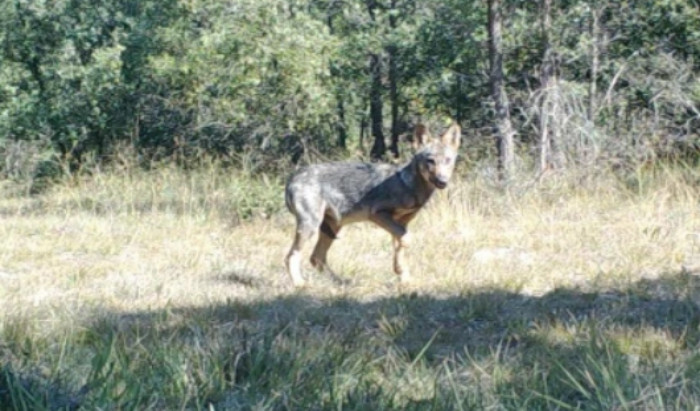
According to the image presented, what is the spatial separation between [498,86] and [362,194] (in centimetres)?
589

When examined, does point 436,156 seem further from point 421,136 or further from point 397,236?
point 397,236

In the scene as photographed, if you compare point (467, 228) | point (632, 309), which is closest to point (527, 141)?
point (467, 228)

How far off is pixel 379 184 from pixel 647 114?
6.90m

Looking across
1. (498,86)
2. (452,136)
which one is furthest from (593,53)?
(452,136)

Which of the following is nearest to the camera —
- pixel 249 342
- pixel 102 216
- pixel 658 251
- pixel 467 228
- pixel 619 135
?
pixel 249 342

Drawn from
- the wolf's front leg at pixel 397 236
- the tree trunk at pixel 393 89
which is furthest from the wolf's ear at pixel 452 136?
the tree trunk at pixel 393 89

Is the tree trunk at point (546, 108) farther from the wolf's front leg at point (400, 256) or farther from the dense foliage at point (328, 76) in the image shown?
the wolf's front leg at point (400, 256)

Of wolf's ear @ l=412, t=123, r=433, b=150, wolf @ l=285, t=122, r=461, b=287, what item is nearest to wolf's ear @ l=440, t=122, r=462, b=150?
wolf @ l=285, t=122, r=461, b=287

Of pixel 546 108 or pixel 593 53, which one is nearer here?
pixel 546 108

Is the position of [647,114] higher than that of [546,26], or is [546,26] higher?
[546,26]

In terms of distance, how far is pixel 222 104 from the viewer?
1719 cm

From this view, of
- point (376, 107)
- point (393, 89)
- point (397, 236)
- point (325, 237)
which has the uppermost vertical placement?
point (393, 89)

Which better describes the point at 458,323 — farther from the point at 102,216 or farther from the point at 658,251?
the point at 102,216

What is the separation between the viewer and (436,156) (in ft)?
30.6
